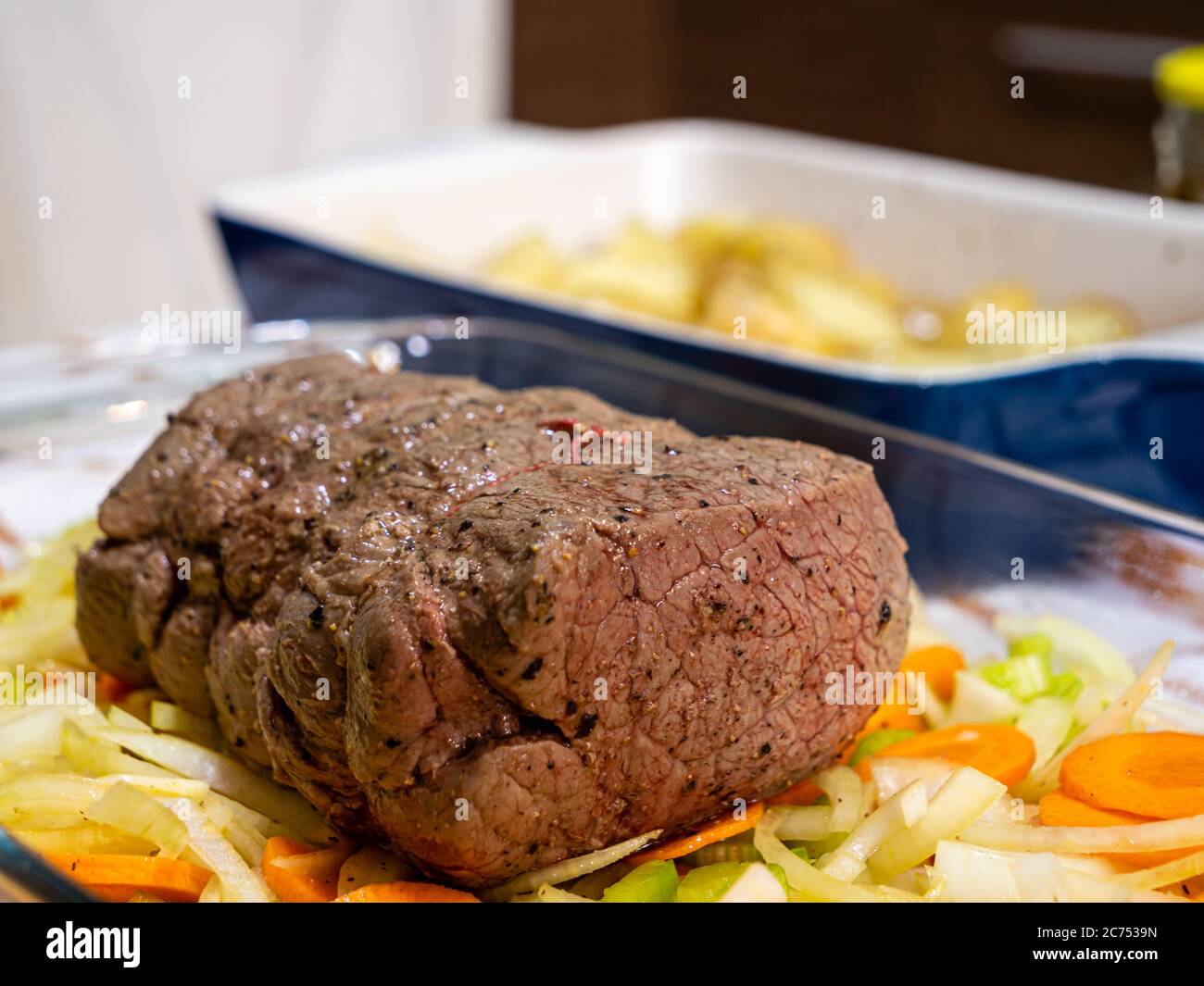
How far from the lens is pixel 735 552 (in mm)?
1917

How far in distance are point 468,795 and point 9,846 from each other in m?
0.59

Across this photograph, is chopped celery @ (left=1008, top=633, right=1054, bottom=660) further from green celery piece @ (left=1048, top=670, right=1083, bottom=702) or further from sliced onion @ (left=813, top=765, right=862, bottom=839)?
sliced onion @ (left=813, top=765, right=862, bottom=839)

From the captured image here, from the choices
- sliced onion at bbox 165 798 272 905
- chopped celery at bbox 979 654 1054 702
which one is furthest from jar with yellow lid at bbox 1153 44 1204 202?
sliced onion at bbox 165 798 272 905

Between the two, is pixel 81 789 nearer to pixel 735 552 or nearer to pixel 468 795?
pixel 468 795

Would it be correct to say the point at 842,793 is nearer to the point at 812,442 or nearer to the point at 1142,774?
the point at 1142,774

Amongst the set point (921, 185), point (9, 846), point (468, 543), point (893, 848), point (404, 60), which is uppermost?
point (404, 60)

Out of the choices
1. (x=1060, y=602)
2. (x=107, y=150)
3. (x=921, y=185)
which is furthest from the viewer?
(x=107, y=150)

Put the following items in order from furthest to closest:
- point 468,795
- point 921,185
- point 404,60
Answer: point 404,60, point 921,185, point 468,795

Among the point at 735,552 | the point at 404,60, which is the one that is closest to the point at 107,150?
the point at 404,60

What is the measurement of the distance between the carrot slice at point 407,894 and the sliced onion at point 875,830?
57 cm

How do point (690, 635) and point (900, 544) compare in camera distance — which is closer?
point (690, 635)

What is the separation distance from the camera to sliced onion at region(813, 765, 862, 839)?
82.6 inches

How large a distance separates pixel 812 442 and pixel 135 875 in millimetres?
1570

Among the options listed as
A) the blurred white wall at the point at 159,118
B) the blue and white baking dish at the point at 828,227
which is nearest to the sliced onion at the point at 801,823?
the blue and white baking dish at the point at 828,227
